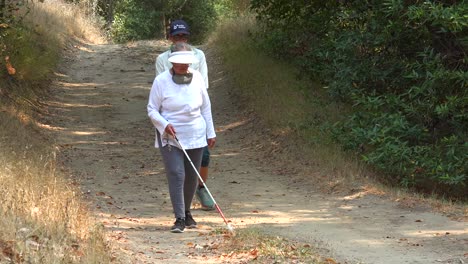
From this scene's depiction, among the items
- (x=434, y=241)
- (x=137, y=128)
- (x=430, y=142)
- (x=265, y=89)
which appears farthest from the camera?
(x=265, y=89)


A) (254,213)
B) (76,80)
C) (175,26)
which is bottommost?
(76,80)

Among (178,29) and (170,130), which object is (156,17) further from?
(170,130)

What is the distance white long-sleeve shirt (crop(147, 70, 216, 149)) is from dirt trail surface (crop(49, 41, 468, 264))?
37.6 inches

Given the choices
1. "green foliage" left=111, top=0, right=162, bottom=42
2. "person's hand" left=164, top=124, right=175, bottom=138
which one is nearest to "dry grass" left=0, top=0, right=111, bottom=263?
"person's hand" left=164, top=124, right=175, bottom=138

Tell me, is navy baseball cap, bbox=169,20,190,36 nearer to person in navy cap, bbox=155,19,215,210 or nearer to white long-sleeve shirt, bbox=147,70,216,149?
person in navy cap, bbox=155,19,215,210

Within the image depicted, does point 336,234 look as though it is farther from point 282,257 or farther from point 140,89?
point 140,89

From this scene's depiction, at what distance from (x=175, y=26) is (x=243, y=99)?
28.8 feet

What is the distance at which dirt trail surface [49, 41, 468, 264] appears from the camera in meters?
7.59

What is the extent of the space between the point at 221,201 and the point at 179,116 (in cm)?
263

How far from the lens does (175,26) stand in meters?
8.70

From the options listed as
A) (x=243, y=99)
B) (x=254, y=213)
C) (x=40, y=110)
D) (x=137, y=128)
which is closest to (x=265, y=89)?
(x=243, y=99)

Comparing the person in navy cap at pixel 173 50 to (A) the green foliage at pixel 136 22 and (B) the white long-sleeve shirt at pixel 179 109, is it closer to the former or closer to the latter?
(B) the white long-sleeve shirt at pixel 179 109

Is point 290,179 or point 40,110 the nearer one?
point 290,179

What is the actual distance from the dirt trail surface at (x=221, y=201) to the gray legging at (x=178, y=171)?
31cm
